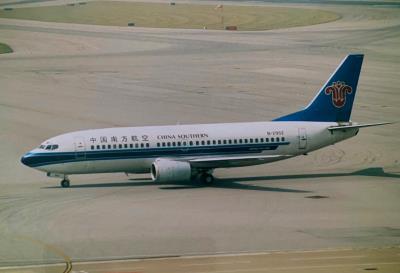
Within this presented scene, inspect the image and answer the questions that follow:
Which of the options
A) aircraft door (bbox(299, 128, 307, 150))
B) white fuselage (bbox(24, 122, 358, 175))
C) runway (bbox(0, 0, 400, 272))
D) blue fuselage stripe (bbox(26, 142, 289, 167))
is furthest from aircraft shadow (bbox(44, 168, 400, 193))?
aircraft door (bbox(299, 128, 307, 150))

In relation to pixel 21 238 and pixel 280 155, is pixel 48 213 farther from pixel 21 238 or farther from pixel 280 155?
pixel 280 155

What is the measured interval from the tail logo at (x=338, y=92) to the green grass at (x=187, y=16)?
51417 mm

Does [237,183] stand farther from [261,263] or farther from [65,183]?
[261,263]

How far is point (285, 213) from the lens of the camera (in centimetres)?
3962

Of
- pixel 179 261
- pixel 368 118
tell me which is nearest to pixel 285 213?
pixel 179 261

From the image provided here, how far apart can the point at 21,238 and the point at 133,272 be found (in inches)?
288

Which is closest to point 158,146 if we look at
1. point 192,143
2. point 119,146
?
point 192,143

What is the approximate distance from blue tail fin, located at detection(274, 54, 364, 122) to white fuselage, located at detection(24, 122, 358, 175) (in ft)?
4.55

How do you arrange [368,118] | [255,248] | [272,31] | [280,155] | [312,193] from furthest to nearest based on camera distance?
[272,31], [368,118], [280,155], [312,193], [255,248]

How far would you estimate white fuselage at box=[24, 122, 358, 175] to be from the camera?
150ft

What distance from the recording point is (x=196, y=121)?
65.8m

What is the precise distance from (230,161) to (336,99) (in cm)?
786

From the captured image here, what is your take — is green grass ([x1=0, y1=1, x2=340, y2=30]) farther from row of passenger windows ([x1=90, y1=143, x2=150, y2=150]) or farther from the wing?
the wing

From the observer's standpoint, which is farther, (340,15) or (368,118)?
(340,15)
